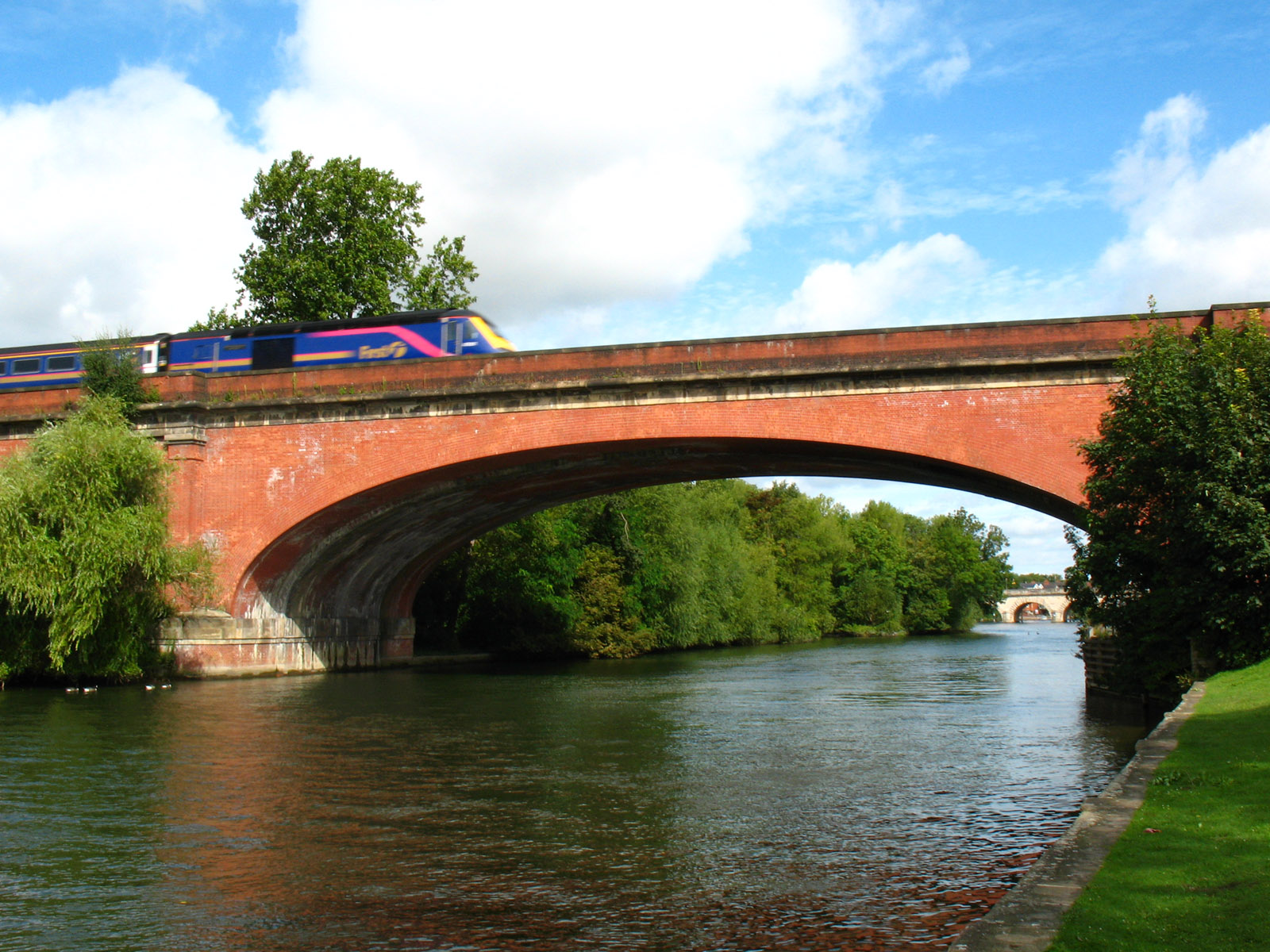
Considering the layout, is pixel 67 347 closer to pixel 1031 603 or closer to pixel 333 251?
pixel 333 251

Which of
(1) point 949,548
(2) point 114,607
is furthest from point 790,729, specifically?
(1) point 949,548

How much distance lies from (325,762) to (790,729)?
21.1 feet

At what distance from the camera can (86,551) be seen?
19672 millimetres

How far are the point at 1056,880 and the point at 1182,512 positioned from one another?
392 inches

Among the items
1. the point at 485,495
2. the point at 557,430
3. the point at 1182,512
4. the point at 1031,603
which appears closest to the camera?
the point at 1182,512

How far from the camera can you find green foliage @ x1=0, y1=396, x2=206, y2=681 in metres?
19.5

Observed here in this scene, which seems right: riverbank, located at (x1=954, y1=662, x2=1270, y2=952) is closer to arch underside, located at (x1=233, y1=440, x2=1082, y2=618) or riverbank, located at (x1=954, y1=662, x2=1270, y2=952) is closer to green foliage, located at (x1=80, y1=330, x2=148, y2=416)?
arch underside, located at (x1=233, y1=440, x2=1082, y2=618)

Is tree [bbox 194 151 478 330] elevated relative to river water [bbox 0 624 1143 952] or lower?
elevated

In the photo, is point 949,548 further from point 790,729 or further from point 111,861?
point 111,861

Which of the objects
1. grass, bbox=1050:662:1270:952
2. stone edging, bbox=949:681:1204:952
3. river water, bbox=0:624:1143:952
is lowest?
river water, bbox=0:624:1143:952

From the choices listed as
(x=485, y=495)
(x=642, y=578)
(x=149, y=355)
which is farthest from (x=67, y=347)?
(x=642, y=578)

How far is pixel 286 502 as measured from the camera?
22.4 m

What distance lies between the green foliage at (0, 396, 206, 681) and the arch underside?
2.45 meters

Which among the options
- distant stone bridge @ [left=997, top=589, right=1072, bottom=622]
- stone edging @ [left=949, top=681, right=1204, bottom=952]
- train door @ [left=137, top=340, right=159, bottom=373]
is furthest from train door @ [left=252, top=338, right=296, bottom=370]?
distant stone bridge @ [left=997, top=589, right=1072, bottom=622]
